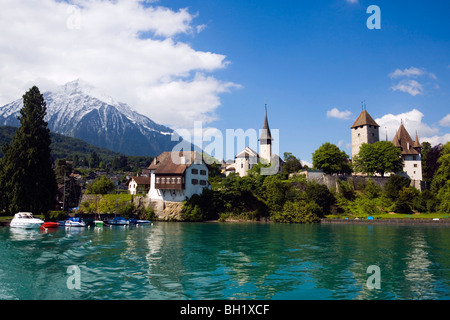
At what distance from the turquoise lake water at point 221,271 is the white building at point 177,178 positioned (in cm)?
3667

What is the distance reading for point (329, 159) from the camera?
77.8m

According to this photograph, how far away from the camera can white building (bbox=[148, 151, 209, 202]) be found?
6638 cm

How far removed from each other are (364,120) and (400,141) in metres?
10.5

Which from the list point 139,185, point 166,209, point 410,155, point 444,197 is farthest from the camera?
point 410,155

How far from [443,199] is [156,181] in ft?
182

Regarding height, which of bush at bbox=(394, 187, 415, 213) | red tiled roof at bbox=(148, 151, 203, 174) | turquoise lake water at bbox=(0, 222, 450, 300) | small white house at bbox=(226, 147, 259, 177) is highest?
small white house at bbox=(226, 147, 259, 177)

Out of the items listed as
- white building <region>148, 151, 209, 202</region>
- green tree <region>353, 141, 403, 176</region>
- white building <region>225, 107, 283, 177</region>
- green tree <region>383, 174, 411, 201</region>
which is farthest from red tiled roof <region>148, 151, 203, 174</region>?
green tree <region>353, 141, 403, 176</region>

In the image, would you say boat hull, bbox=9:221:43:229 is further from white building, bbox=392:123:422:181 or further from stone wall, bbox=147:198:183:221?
white building, bbox=392:123:422:181

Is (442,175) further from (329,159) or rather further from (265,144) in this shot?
(265,144)

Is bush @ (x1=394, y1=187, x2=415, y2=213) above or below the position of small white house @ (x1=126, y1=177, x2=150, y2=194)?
below

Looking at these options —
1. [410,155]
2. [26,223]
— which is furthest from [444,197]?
[26,223]

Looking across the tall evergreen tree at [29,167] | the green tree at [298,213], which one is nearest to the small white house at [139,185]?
the tall evergreen tree at [29,167]

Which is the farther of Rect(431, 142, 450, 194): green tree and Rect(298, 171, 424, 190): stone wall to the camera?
Rect(298, 171, 424, 190): stone wall
